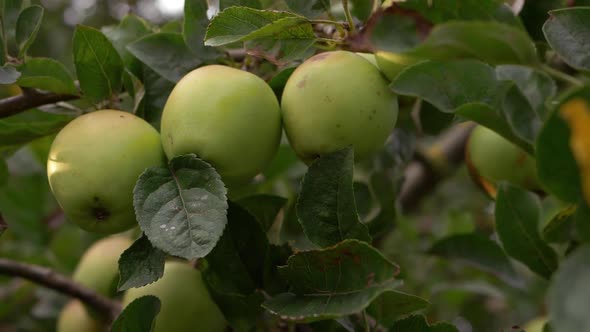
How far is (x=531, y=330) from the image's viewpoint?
3.51ft

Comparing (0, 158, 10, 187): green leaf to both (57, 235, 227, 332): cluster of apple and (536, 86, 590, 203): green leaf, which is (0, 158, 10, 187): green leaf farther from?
(536, 86, 590, 203): green leaf

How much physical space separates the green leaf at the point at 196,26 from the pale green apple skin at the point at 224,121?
0.41 feet

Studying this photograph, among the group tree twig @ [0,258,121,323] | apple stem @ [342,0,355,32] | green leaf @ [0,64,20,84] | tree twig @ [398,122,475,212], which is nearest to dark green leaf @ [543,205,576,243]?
apple stem @ [342,0,355,32]

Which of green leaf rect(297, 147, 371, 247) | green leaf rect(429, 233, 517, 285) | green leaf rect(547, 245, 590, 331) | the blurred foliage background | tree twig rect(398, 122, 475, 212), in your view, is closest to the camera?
green leaf rect(547, 245, 590, 331)

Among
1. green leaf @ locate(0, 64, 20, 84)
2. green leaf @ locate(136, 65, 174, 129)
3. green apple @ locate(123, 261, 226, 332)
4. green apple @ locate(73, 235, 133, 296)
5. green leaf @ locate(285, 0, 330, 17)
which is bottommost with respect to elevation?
green apple @ locate(73, 235, 133, 296)

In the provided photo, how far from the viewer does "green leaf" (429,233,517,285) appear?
1.23 meters

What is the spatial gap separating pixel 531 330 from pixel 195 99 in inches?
24.0

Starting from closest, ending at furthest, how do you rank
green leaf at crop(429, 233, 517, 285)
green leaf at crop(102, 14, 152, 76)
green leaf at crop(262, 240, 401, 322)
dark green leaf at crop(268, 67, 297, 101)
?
green leaf at crop(262, 240, 401, 322)
dark green leaf at crop(268, 67, 297, 101)
green leaf at crop(102, 14, 152, 76)
green leaf at crop(429, 233, 517, 285)

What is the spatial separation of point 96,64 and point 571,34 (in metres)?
0.59

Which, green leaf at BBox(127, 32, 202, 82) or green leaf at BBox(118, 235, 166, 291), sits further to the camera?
green leaf at BBox(127, 32, 202, 82)

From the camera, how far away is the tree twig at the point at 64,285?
1.23 metres

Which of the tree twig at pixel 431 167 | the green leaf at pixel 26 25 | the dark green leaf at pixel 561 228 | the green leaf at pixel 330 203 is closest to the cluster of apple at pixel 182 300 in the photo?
the green leaf at pixel 330 203

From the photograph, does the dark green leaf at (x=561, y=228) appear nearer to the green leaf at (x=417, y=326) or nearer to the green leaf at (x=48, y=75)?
the green leaf at (x=417, y=326)

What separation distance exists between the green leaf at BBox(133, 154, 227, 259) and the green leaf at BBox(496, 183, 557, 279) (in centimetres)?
34
